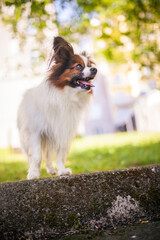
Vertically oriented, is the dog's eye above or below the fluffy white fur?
above

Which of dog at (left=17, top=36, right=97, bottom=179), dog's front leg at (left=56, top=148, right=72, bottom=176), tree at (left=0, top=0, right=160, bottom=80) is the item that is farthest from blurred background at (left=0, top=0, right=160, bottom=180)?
dog's front leg at (left=56, top=148, right=72, bottom=176)

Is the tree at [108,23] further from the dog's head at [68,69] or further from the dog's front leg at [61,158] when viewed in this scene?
the dog's front leg at [61,158]

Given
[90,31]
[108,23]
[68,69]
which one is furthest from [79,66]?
[90,31]

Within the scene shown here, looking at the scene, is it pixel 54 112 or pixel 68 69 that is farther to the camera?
pixel 68 69

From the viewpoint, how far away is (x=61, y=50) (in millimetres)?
2766

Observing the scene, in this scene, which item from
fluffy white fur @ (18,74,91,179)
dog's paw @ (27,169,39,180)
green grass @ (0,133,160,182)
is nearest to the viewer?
dog's paw @ (27,169,39,180)

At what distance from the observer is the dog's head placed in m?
2.68

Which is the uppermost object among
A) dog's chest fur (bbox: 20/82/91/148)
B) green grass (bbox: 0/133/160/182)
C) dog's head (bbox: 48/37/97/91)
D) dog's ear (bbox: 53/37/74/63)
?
dog's ear (bbox: 53/37/74/63)

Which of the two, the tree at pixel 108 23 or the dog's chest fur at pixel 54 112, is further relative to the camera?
the tree at pixel 108 23

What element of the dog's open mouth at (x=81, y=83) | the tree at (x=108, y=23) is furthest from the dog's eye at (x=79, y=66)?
the tree at (x=108, y=23)

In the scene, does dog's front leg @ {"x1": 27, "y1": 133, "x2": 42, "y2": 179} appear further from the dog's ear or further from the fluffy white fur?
the dog's ear

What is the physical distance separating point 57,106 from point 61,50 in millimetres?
665

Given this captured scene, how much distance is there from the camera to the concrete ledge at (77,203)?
164 cm

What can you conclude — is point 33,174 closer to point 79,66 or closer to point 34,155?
point 34,155
